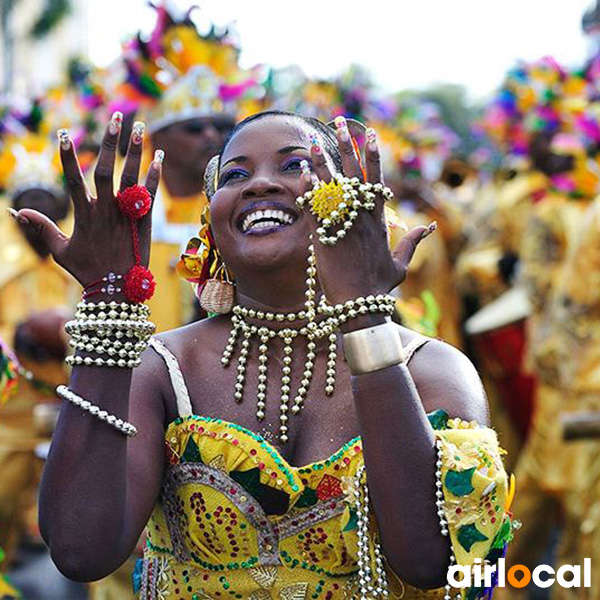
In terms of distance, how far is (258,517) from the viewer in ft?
8.38

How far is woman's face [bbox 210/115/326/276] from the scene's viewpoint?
263cm

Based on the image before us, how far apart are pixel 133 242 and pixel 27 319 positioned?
446 centimetres

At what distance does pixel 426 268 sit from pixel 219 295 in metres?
6.16

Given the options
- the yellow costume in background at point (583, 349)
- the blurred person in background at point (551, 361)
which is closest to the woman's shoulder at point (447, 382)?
the yellow costume in background at point (583, 349)

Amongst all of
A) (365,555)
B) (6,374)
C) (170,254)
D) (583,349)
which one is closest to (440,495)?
(365,555)

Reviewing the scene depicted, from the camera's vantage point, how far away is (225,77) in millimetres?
6504

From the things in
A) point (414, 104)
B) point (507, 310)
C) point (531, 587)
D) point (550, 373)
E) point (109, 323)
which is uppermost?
point (414, 104)

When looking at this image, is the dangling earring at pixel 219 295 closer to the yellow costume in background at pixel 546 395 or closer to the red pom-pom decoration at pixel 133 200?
the red pom-pom decoration at pixel 133 200

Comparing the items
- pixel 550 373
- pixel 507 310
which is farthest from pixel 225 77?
pixel 507 310

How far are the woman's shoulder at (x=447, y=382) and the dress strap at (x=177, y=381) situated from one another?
437mm

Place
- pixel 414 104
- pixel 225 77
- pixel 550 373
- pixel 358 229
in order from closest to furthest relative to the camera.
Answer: pixel 358 229, pixel 225 77, pixel 550 373, pixel 414 104

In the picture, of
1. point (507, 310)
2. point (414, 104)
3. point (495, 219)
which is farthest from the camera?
point (414, 104)

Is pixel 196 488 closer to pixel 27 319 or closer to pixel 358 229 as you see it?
pixel 358 229

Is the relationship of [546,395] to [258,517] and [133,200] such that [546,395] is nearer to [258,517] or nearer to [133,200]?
[258,517]
